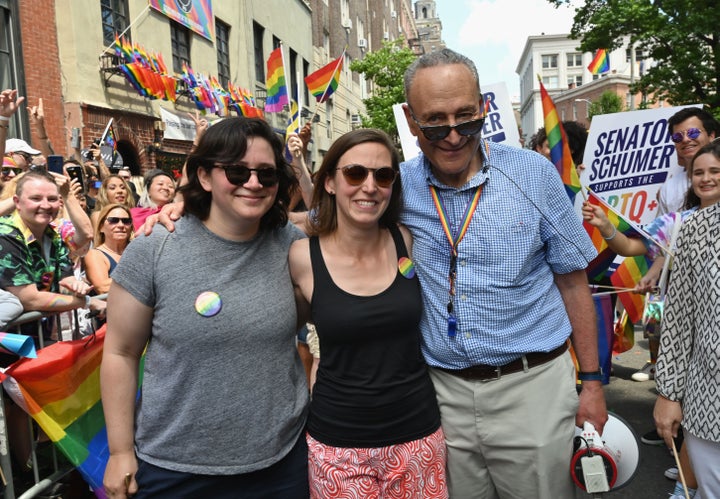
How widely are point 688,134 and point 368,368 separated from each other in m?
3.51

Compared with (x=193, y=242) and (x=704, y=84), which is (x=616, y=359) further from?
(x=704, y=84)

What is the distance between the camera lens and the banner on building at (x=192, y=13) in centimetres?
1449

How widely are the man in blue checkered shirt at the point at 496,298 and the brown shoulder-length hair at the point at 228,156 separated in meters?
0.56

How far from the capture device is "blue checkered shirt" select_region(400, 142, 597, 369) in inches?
85.7

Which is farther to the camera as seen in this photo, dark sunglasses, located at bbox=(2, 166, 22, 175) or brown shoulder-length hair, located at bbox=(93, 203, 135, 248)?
dark sunglasses, located at bbox=(2, 166, 22, 175)

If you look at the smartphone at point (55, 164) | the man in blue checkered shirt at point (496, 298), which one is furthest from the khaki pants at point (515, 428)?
the smartphone at point (55, 164)

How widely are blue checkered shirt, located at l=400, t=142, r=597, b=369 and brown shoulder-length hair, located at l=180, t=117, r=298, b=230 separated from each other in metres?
0.61

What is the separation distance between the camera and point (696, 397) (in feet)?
6.99

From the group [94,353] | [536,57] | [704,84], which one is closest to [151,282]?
[94,353]

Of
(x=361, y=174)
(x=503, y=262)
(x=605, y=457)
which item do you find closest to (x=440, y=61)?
(x=361, y=174)

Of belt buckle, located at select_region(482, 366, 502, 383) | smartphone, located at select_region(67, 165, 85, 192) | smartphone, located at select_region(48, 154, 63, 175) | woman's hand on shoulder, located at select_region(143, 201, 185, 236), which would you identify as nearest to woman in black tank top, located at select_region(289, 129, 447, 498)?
belt buckle, located at select_region(482, 366, 502, 383)

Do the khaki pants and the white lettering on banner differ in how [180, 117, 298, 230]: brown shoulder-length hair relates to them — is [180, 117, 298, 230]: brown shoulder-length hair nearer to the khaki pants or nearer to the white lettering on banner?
the khaki pants

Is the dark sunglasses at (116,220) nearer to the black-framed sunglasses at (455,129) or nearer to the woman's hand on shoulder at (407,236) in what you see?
the woman's hand on shoulder at (407,236)

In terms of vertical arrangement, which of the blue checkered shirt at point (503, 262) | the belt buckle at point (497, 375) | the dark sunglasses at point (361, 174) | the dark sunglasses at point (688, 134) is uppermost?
→ the dark sunglasses at point (688, 134)
